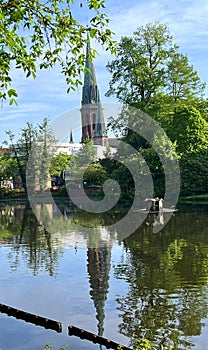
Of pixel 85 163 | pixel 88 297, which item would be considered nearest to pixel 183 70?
pixel 85 163

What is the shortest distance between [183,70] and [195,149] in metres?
8.25

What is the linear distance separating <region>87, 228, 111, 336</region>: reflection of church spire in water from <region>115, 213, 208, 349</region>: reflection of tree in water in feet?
1.47

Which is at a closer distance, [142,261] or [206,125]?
[142,261]

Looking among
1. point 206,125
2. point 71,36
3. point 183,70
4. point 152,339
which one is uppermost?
point 183,70

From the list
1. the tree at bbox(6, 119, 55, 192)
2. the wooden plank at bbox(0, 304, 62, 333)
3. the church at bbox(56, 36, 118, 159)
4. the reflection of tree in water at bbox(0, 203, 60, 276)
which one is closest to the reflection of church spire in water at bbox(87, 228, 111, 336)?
the wooden plank at bbox(0, 304, 62, 333)

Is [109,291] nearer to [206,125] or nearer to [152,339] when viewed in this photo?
[152,339]

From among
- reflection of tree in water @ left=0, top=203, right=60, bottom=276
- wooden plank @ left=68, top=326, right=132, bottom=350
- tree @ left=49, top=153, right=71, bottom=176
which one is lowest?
wooden plank @ left=68, top=326, right=132, bottom=350

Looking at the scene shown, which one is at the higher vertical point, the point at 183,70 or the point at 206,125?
the point at 183,70

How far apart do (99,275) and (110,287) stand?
179cm

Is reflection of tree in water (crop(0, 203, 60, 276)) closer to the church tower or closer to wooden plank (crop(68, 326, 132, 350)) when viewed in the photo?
wooden plank (crop(68, 326, 132, 350))

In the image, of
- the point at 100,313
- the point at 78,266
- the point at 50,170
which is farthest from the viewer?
the point at 50,170

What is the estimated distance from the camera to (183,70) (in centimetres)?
4700

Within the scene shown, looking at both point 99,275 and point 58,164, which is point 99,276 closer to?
point 99,275

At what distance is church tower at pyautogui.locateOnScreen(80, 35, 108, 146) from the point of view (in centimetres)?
11538
